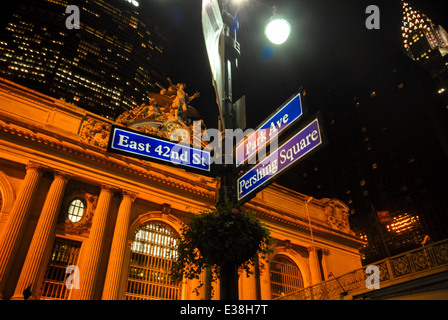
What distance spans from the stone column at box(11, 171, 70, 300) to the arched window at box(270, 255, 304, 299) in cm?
1823

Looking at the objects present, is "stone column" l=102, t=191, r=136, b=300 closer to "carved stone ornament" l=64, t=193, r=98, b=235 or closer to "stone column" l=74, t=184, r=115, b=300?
"stone column" l=74, t=184, r=115, b=300

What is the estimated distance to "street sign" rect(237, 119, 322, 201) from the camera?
5.10 metres

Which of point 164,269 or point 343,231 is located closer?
point 164,269

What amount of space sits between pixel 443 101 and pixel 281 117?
273 feet

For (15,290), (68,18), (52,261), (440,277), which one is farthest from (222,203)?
(68,18)

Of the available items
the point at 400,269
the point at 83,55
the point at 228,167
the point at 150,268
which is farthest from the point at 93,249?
the point at 83,55

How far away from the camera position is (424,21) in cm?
11531

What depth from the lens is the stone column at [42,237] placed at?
17.5 meters

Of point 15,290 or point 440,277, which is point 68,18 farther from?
point 440,277

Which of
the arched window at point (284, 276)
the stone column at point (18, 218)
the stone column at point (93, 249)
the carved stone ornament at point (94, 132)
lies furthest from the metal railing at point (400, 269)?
the carved stone ornament at point (94, 132)

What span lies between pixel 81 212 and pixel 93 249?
3311 mm

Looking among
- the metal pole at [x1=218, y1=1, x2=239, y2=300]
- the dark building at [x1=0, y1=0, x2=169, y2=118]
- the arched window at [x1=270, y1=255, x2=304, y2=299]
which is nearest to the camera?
the metal pole at [x1=218, y1=1, x2=239, y2=300]

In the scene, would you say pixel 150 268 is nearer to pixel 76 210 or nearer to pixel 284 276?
pixel 76 210

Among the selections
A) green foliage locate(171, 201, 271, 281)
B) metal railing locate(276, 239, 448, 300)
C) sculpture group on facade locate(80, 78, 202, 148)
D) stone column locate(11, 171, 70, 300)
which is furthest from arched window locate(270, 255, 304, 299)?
green foliage locate(171, 201, 271, 281)
